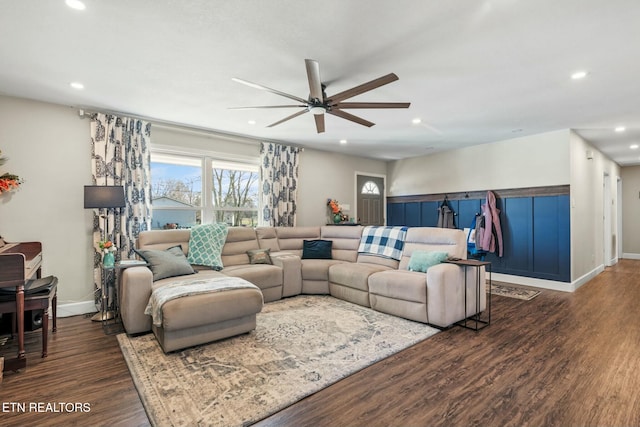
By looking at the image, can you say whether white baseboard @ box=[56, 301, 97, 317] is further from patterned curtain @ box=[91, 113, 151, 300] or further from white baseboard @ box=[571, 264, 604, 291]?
white baseboard @ box=[571, 264, 604, 291]

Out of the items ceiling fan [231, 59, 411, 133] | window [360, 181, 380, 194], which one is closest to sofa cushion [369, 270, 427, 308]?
ceiling fan [231, 59, 411, 133]

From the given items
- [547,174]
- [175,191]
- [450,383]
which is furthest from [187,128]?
[547,174]

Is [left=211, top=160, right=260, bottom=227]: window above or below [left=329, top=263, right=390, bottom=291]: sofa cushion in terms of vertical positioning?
Result: above

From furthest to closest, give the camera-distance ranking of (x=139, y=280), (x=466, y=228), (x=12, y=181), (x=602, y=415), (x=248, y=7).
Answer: (x=466, y=228)
(x=12, y=181)
(x=139, y=280)
(x=248, y=7)
(x=602, y=415)

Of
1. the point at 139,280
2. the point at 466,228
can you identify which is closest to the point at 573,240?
the point at 466,228

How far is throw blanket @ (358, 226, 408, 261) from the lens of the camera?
14.3ft

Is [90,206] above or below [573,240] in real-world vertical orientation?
above

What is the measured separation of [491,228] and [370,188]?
2.88 meters

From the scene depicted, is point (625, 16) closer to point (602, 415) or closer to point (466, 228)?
point (602, 415)

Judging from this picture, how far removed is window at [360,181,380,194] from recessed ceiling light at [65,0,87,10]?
595 cm

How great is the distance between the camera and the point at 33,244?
3.41 metres

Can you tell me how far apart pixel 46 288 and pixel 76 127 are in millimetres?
2150

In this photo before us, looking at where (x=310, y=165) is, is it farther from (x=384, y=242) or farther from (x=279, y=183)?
(x=384, y=242)

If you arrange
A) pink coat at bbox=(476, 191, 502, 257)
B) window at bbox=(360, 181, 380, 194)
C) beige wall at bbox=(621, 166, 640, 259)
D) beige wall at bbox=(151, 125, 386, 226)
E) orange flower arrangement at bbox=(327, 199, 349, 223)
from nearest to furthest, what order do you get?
beige wall at bbox=(151, 125, 386, 226) → pink coat at bbox=(476, 191, 502, 257) → orange flower arrangement at bbox=(327, 199, 349, 223) → window at bbox=(360, 181, 380, 194) → beige wall at bbox=(621, 166, 640, 259)
